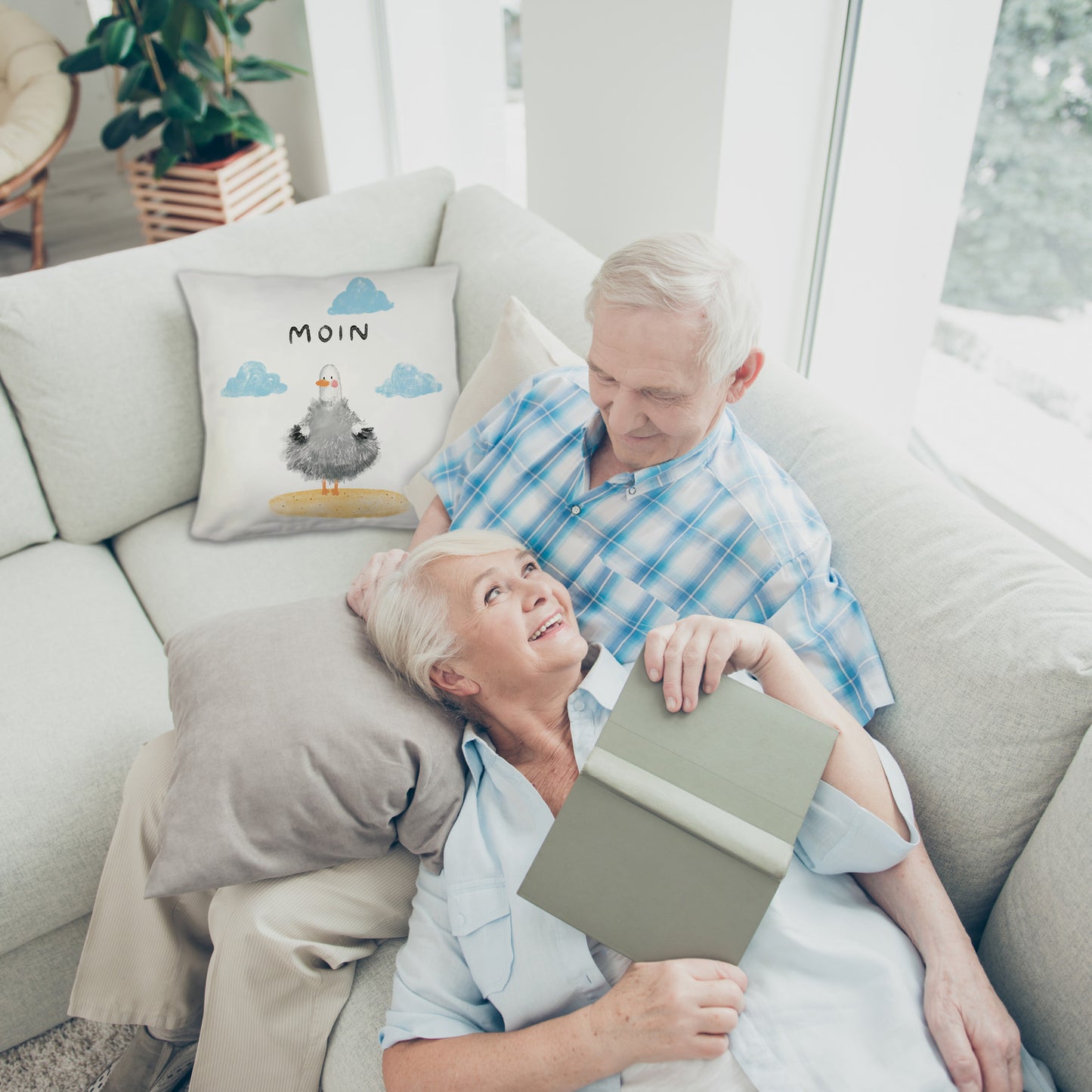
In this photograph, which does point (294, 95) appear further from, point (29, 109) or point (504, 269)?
point (504, 269)

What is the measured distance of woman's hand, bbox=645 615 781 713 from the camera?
3.05 ft

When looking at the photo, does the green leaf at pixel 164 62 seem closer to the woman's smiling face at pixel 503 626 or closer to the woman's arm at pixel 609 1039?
the woman's smiling face at pixel 503 626

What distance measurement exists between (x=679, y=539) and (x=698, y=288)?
0.34m

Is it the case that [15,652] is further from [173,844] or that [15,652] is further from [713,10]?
[713,10]

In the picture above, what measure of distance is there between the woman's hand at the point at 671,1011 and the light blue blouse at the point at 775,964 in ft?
0.16

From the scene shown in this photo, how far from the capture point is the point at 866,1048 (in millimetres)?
875

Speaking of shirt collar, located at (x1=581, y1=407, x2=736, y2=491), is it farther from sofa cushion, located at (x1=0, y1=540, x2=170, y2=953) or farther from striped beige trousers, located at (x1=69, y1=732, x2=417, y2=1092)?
sofa cushion, located at (x1=0, y1=540, x2=170, y2=953)

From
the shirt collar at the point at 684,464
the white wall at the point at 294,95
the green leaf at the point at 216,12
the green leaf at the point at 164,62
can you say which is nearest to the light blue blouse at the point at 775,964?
→ the shirt collar at the point at 684,464

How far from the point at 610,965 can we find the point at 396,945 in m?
0.33

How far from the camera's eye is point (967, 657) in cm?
101

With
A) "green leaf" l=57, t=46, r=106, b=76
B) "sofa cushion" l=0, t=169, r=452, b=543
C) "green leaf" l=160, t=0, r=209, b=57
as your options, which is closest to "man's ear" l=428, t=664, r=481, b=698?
"sofa cushion" l=0, t=169, r=452, b=543

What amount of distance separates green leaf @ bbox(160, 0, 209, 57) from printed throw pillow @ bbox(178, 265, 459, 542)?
4.81 feet

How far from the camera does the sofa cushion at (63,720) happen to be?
4.11 feet

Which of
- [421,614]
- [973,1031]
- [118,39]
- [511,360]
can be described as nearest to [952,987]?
[973,1031]
